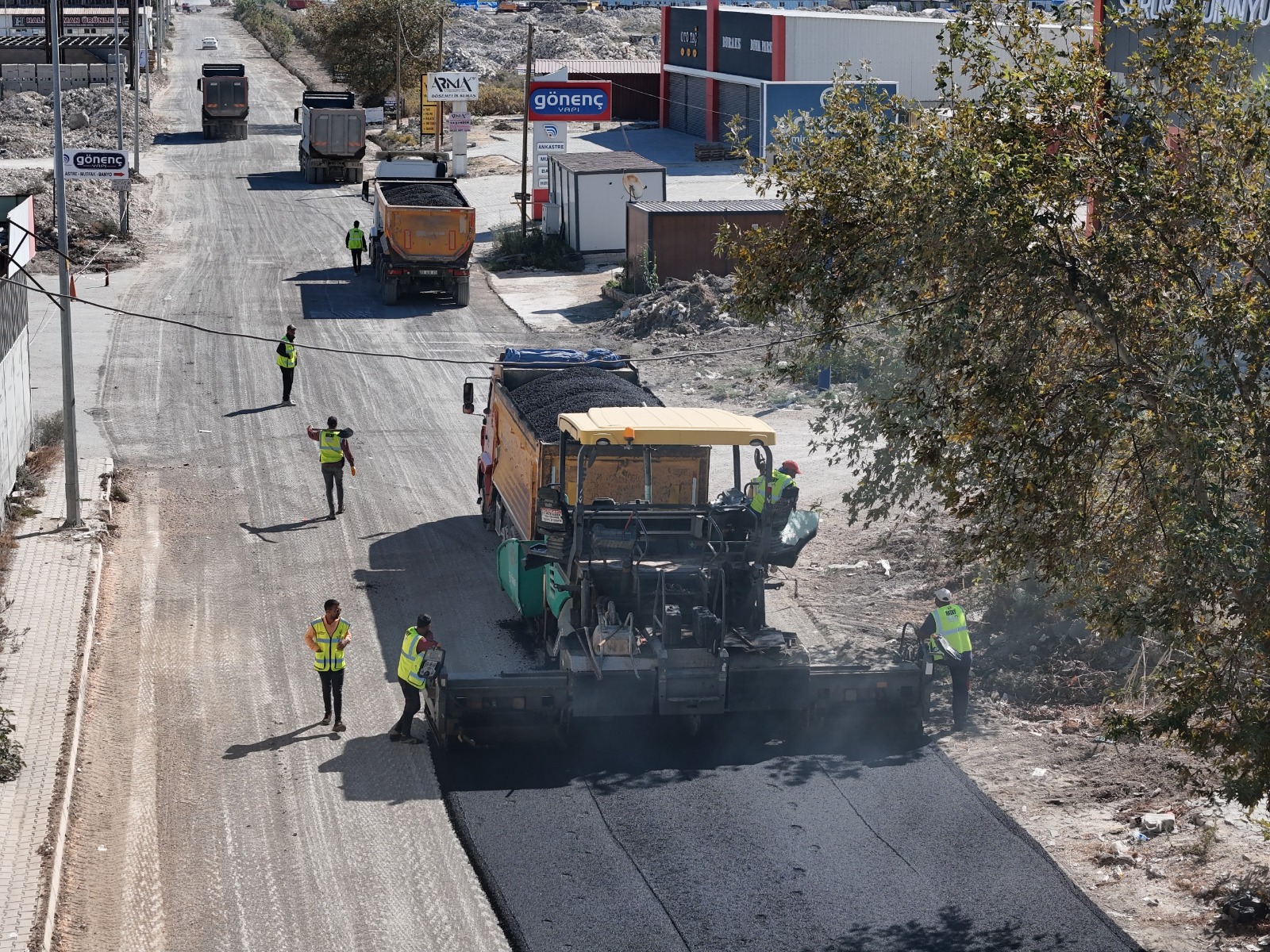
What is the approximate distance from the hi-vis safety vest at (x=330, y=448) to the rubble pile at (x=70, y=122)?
3690 cm

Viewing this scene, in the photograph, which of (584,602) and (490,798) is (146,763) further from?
(584,602)

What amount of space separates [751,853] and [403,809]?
9.01 ft

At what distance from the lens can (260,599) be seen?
52.2ft

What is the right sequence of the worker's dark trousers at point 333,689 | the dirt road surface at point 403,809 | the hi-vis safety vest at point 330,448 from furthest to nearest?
1. the hi-vis safety vest at point 330,448
2. the worker's dark trousers at point 333,689
3. the dirt road surface at point 403,809

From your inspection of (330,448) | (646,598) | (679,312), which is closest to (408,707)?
(646,598)

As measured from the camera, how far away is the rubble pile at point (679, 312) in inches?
1139

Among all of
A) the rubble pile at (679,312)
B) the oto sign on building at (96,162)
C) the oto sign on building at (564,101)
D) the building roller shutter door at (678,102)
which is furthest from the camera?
the building roller shutter door at (678,102)

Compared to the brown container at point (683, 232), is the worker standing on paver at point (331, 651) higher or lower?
lower

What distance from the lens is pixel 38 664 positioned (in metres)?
13.7

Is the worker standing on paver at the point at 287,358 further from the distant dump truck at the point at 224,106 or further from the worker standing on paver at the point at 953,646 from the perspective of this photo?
the distant dump truck at the point at 224,106

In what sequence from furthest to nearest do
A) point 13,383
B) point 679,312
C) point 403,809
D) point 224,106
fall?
point 224,106 → point 679,312 → point 13,383 → point 403,809

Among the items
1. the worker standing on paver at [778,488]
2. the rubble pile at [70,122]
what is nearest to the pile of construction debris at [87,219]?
the rubble pile at [70,122]

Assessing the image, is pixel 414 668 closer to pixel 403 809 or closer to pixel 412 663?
pixel 412 663

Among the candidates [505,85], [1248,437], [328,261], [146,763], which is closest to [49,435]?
[146,763]
